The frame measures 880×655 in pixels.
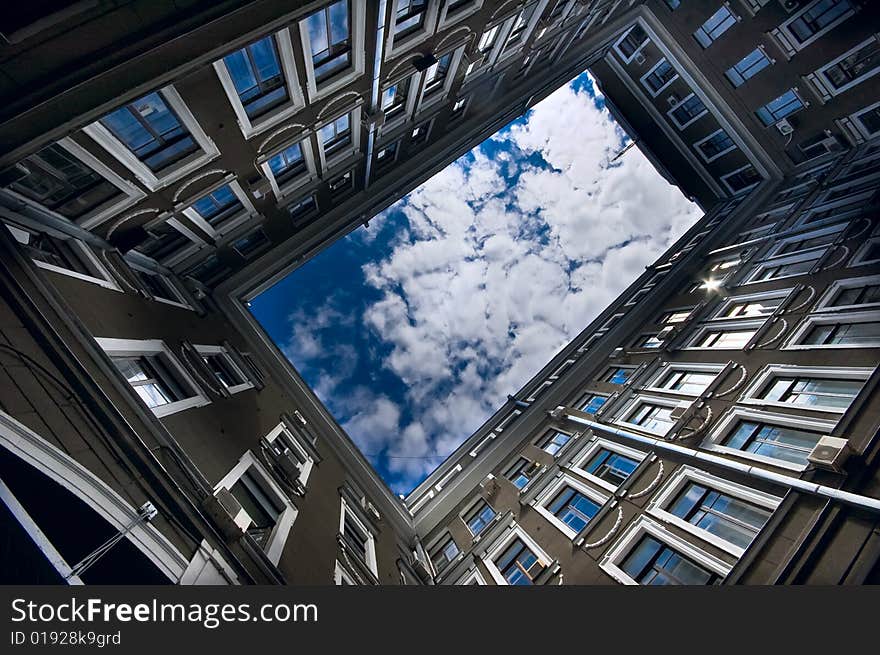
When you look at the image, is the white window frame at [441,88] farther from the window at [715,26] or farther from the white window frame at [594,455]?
the window at [715,26]

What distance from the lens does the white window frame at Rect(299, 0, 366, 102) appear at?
12477 mm

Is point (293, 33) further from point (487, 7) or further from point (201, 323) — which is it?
point (201, 323)

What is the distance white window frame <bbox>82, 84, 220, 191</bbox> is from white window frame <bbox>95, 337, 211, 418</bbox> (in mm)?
4929

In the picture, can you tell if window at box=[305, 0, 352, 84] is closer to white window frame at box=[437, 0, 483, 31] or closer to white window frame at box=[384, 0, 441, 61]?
white window frame at box=[384, 0, 441, 61]

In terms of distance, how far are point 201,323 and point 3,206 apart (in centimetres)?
943

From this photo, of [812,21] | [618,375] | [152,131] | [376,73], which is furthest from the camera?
[618,375]

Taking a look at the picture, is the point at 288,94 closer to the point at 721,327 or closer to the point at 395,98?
the point at 395,98

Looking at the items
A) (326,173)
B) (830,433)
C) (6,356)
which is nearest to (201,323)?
(326,173)

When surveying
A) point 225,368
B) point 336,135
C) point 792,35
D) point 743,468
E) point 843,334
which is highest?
point 336,135

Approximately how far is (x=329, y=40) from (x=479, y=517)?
2682 centimetres

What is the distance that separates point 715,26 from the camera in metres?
31.1

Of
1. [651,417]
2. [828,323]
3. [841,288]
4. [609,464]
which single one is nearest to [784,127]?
[841,288]

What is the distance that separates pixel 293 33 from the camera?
11648 mm

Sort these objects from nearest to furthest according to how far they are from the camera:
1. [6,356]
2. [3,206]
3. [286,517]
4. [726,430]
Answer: [6,356]
[3,206]
[286,517]
[726,430]
